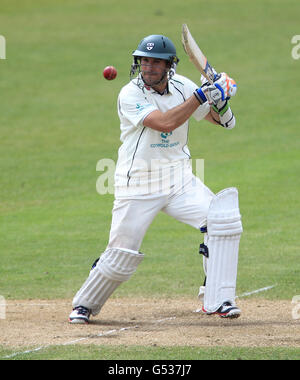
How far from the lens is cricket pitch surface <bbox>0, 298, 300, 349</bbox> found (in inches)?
228

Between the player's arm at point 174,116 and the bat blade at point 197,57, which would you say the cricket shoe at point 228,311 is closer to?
the player's arm at point 174,116

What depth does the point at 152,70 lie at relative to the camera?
6539 mm

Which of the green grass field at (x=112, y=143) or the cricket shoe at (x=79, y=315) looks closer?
the cricket shoe at (x=79, y=315)

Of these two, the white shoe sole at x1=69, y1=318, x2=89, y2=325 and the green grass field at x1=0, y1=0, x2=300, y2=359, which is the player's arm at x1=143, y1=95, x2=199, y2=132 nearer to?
the white shoe sole at x1=69, y1=318, x2=89, y2=325

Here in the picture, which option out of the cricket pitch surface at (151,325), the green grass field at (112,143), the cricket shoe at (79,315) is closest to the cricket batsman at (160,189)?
the cricket shoe at (79,315)

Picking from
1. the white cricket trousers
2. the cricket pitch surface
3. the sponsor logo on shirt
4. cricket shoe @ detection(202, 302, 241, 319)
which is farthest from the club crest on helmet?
the cricket pitch surface

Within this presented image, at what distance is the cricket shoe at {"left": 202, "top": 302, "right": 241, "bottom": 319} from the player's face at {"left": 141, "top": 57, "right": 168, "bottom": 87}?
1824 millimetres

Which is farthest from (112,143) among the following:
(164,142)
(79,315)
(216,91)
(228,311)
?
(228,311)

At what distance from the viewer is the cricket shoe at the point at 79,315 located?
21.7ft

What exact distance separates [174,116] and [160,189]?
→ 2.20 ft

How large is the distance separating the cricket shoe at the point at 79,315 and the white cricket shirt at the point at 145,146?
Result: 971 millimetres

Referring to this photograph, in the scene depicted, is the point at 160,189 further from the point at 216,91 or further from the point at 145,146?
the point at 216,91
